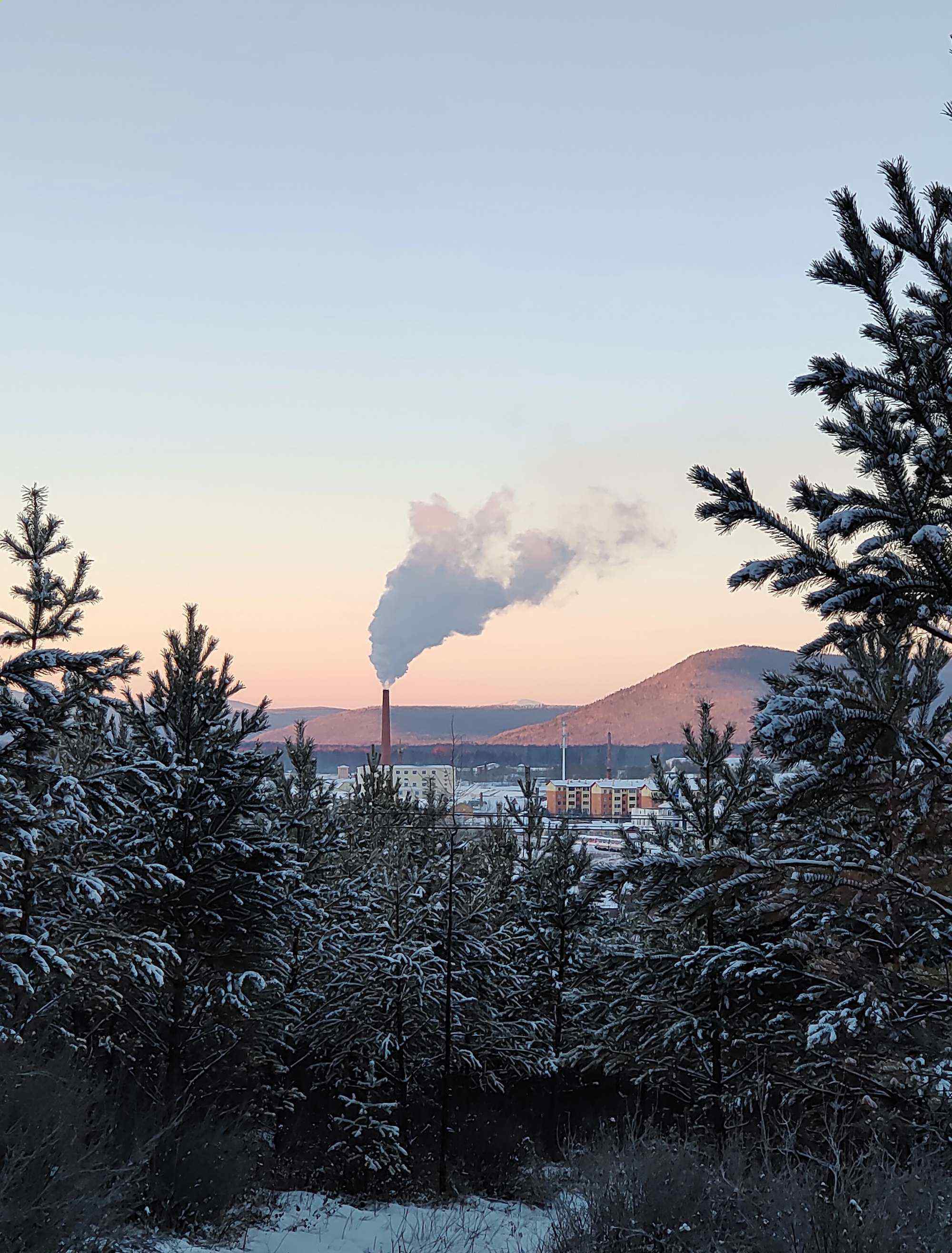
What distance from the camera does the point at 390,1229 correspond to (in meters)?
11.3

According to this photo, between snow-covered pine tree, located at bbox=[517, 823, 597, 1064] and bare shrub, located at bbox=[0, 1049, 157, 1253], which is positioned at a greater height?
bare shrub, located at bbox=[0, 1049, 157, 1253]

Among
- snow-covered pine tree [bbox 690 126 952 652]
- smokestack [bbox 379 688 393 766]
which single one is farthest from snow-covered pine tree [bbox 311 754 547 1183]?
smokestack [bbox 379 688 393 766]

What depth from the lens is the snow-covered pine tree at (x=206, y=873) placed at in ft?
42.9

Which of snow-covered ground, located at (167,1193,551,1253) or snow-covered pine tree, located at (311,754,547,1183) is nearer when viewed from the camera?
snow-covered ground, located at (167,1193,551,1253)

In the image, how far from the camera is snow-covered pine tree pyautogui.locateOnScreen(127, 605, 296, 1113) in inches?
515

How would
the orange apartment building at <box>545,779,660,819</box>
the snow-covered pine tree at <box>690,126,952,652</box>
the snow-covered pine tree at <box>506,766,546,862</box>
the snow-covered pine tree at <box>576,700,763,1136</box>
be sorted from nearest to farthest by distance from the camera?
the snow-covered pine tree at <box>690,126,952,652</box> < the snow-covered pine tree at <box>576,700,763,1136</box> < the snow-covered pine tree at <box>506,766,546,862</box> < the orange apartment building at <box>545,779,660,819</box>

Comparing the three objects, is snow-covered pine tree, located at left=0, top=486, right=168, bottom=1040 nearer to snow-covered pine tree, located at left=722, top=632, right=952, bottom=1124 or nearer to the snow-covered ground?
the snow-covered ground

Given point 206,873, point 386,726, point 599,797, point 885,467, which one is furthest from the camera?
point 599,797

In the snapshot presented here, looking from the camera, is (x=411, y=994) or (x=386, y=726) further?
(x=386, y=726)

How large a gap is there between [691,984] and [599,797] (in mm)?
141814

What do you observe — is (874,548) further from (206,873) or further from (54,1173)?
(206,873)

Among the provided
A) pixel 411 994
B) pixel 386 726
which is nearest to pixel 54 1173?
pixel 411 994

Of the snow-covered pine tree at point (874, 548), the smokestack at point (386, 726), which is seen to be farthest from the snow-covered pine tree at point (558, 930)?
the smokestack at point (386, 726)

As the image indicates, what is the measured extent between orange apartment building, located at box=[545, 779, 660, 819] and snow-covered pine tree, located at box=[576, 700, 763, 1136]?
4554 inches
